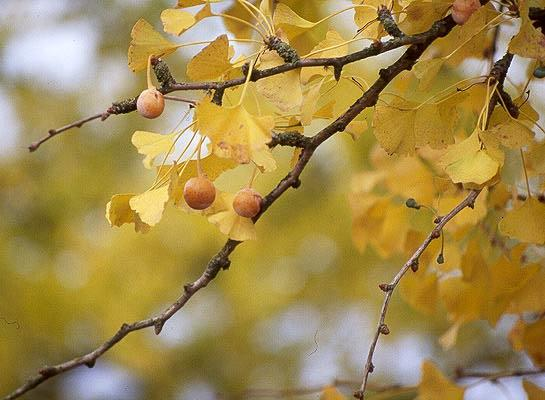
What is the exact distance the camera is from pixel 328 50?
44 cm

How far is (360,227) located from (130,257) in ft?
4.21

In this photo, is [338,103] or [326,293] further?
[326,293]

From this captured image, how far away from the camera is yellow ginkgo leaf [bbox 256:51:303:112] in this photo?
1.33ft

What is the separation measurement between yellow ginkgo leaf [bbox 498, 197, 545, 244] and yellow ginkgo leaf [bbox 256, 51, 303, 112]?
0.50 feet

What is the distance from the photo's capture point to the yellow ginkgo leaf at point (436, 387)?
25.4 inches

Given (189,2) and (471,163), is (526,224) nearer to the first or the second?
(471,163)

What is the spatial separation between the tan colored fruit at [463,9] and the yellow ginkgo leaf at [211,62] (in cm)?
12

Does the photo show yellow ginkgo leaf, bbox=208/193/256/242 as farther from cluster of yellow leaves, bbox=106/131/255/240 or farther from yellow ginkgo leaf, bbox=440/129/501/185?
yellow ginkgo leaf, bbox=440/129/501/185

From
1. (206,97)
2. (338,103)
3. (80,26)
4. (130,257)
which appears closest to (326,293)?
(130,257)

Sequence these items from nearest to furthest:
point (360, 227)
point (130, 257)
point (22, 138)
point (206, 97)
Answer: point (206, 97) < point (360, 227) < point (130, 257) < point (22, 138)

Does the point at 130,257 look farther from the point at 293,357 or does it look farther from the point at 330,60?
the point at 330,60

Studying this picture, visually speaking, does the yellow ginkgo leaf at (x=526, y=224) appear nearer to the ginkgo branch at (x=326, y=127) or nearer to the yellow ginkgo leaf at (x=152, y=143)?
the ginkgo branch at (x=326, y=127)

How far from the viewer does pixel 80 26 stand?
2146 mm

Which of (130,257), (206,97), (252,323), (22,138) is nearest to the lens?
(206,97)
